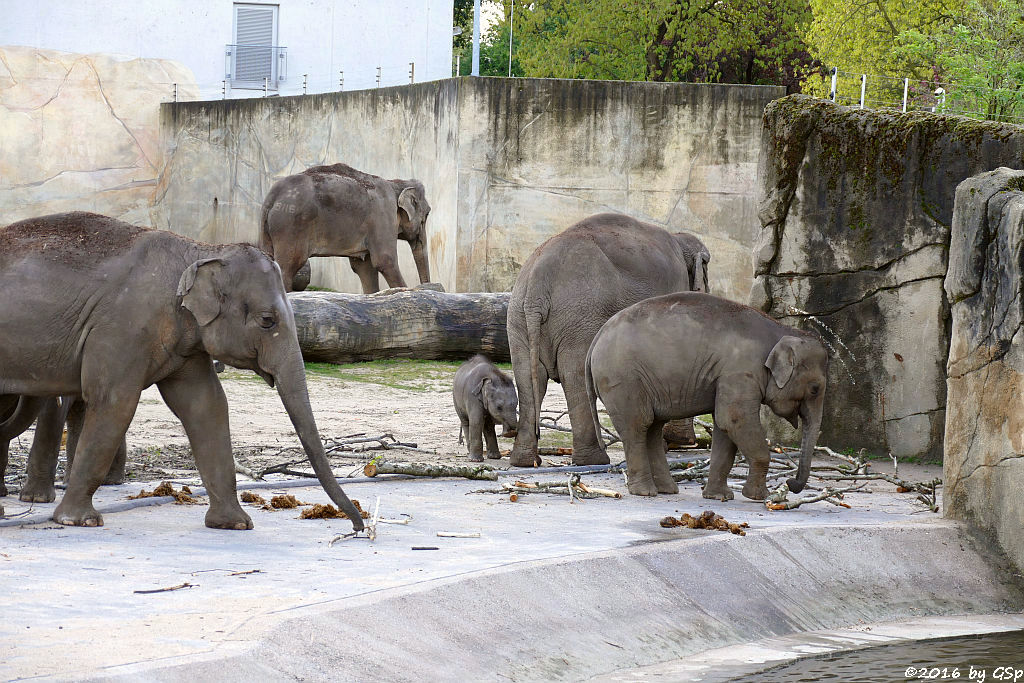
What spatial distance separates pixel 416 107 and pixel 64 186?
27.8 ft

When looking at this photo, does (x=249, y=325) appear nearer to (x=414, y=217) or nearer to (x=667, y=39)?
(x=414, y=217)

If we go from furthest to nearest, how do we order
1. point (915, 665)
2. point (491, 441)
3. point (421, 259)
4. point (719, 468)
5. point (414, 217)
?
1. point (414, 217)
2. point (421, 259)
3. point (491, 441)
4. point (719, 468)
5. point (915, 665)

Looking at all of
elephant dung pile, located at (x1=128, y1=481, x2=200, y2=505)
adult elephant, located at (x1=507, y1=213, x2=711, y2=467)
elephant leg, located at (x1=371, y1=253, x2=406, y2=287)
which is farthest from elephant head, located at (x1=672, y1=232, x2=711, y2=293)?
elephant leg, located at (x1=371, y1=253, x2=406, y2=287)

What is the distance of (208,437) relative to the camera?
608 cm

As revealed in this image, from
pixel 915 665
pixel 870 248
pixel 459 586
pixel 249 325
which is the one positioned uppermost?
pixel 870 248

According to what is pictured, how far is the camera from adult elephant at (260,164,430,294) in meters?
15.1

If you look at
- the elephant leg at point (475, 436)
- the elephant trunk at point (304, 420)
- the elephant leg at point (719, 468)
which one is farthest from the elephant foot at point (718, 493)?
the elephant trunk at point (304, 420)

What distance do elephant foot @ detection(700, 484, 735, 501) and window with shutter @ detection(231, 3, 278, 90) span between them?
877 inches

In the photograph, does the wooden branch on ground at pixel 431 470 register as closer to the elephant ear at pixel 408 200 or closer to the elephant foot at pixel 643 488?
the elephant foot at pixel 643 488

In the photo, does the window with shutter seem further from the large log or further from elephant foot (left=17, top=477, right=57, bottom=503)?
elephant foot (left=17, top=477, right=57, bottom=503)

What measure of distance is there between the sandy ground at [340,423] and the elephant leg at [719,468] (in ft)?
4.83

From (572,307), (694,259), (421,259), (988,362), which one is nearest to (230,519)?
(572,307)

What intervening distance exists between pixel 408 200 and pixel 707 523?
9.76 meters

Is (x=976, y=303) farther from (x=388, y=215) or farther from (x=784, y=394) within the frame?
(x=388, y=215)
